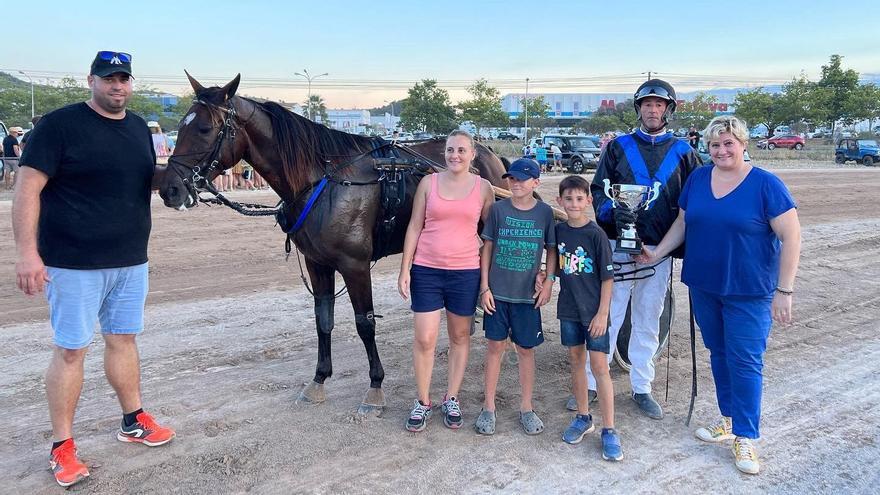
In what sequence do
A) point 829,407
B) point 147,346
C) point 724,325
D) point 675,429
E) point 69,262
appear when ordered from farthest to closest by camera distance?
point 147,346 < point 829,407 < point 675,429 < point 724,325 < point 69,262

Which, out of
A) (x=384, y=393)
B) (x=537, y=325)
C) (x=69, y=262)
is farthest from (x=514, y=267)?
(x=69, y=262)

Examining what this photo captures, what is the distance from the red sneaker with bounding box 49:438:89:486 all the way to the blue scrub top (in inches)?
144

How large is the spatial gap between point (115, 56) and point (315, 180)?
4.53 feet

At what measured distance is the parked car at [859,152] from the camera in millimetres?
31406

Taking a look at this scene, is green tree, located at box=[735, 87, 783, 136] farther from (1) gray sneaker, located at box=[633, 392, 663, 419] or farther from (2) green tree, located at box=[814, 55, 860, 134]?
(1) gray sneaker, located at box=[633, 392, 663, 419]

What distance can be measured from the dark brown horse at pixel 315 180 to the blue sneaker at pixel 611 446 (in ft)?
4.87

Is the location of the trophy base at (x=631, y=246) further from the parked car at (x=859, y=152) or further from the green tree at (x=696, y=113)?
the green tree at (x=696, y=113)

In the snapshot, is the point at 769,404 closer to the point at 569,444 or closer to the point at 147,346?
the point at 569,444

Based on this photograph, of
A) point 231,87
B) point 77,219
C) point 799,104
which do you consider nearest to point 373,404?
point 77,219

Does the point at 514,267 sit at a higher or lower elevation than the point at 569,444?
higher

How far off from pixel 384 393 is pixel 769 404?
2.73 meters

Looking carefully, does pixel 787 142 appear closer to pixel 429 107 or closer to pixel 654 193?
pixel 429 107

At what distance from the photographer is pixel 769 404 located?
14.1 feet

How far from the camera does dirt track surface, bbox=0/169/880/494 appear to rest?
3326 millimetres
